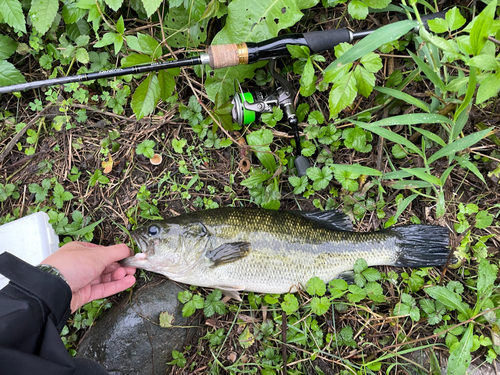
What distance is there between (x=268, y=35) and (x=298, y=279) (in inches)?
88.5

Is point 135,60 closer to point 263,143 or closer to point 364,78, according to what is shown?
point 263,143

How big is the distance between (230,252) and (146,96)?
161cm

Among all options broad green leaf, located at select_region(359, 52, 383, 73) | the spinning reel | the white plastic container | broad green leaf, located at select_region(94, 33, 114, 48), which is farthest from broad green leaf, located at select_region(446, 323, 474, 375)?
broad green leaf, located at select_region(94, 33, 114, 48)

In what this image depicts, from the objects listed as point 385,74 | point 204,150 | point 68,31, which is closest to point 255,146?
point 204,150

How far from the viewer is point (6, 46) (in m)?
3.36

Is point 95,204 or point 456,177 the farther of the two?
point 95,204

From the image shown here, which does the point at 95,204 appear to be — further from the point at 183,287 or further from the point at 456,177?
the point at 456,177

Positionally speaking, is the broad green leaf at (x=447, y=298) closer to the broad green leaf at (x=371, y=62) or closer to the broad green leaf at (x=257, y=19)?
the broad green leaf at (x=371, y=62)

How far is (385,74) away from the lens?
320cm

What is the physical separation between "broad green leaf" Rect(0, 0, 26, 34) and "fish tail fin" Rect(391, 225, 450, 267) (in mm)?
4137

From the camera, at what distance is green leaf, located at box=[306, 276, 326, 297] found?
289 centimetres

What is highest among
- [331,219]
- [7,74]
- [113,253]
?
[7,74]

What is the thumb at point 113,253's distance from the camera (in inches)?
113

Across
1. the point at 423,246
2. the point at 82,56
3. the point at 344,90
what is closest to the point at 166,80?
the point at 82,56
